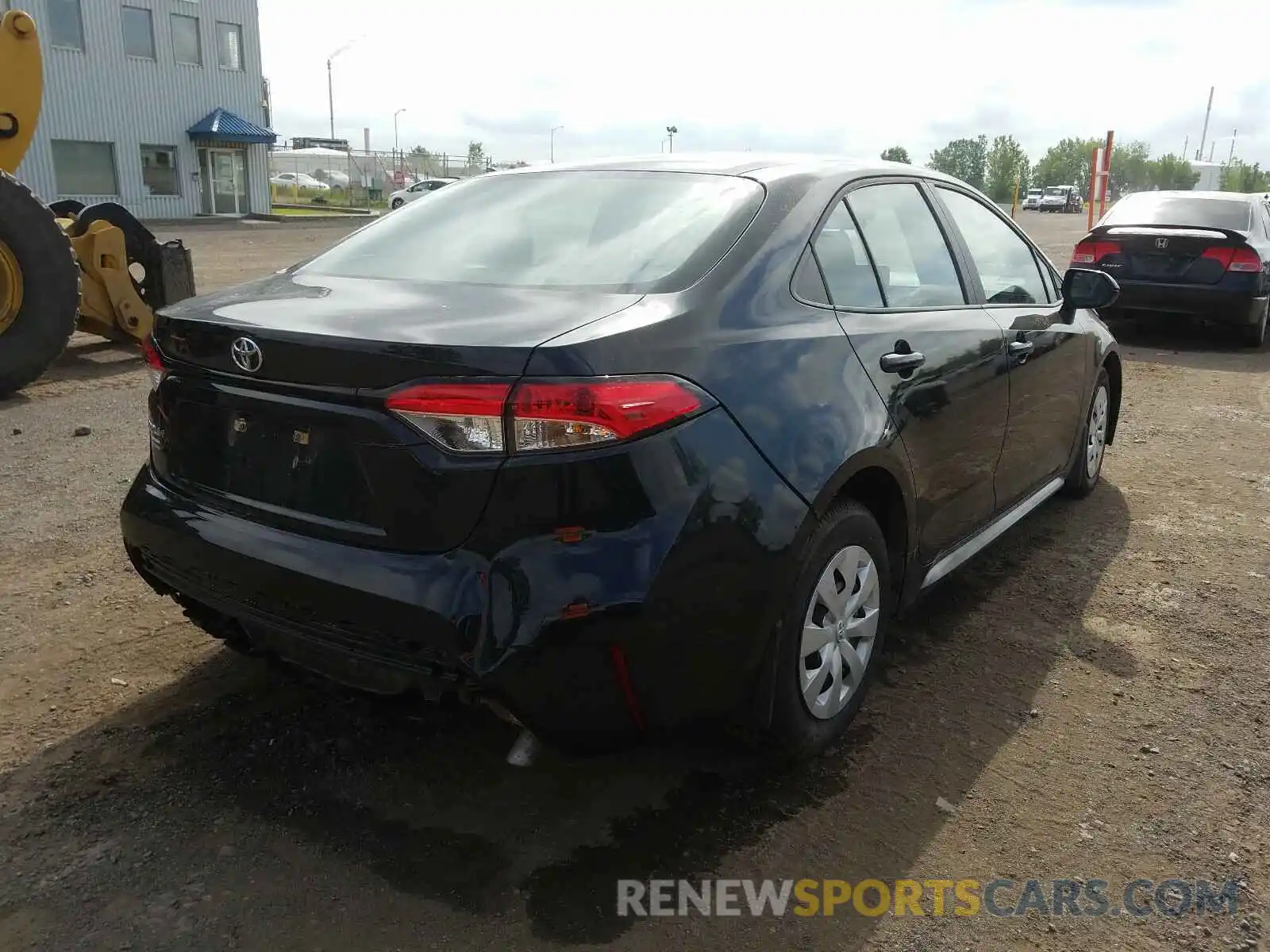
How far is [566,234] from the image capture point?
3.06 m

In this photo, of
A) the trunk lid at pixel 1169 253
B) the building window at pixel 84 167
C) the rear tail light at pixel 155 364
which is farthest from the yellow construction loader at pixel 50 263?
the building window at pixel 84 167

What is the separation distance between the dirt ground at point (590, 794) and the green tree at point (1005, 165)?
353 feet

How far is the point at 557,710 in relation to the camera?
2377mm

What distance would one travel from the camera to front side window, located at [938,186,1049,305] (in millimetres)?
3951

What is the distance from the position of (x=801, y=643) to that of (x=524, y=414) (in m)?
1.00

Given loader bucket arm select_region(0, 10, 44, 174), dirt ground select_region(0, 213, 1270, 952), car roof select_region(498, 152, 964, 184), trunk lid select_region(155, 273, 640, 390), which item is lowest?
dirt ground select_region(0, 213, 1270, 952)

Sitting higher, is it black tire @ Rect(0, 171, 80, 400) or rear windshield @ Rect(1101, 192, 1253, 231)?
rear windshield @ Rect(1101, 192, 1253, 231)

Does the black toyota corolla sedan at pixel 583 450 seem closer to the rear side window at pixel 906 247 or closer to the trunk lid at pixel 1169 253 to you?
the rear side window at pixel 906 247

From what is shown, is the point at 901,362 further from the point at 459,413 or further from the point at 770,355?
the point at 459,413

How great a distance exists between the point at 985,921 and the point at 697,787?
800 millimetres

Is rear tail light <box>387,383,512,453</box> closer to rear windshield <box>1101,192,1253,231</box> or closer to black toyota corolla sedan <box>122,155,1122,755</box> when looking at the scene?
black toyota corolla sedan <box>122,155,1122,755</box>

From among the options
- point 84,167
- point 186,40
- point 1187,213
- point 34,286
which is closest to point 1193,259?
point 1187,213

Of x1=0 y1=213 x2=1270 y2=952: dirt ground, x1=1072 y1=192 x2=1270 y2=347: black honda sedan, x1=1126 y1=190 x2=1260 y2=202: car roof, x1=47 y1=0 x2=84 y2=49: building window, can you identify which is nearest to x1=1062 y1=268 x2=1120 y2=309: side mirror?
x1=0 y1=213 x2=1270 y2=952: dirt ground

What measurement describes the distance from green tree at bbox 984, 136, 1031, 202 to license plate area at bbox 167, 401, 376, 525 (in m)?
109
